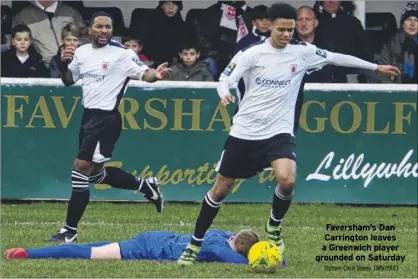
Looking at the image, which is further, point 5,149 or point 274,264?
point 5,149

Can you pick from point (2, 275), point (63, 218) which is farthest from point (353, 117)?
point (2, 275)

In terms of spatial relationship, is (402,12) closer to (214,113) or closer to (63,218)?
(214,113)

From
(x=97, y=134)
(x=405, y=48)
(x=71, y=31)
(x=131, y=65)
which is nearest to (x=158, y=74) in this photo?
(x=131, y=65)

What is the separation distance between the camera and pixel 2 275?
38.6ft

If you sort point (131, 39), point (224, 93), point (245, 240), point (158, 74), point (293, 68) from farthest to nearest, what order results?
1. point (131, 39)
2. point (158, 74)
3. point (293, 68)
4. point (245, 240)
5. point (224, 93)

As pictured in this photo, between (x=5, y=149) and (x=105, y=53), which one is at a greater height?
(x=105, y=53)

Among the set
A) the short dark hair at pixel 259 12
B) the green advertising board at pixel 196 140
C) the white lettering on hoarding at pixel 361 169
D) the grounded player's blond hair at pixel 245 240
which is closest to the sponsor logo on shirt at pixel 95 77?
the green advertising board at pixel 196 140

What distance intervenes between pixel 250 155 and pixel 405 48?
5.81 m

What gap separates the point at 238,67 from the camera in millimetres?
12453

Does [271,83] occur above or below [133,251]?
above

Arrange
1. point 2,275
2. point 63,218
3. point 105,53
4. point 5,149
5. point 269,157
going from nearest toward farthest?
point 2,275 → point 269,157 → point 105,53 → point 63,218 → point 5,149

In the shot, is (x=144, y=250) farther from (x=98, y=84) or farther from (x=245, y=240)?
(x=98, y=84)

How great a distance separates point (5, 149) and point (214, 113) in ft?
8.44

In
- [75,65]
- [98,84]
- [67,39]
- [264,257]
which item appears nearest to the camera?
[264,257]
